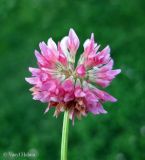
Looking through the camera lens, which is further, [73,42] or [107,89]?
[107,89]

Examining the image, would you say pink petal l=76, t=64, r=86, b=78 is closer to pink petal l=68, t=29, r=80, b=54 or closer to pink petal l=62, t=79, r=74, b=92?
pink petal l=62, t=79, r=74, b=92

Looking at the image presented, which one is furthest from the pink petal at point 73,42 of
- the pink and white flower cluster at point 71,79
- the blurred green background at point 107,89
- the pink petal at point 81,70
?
the blurred green background at point 107,89

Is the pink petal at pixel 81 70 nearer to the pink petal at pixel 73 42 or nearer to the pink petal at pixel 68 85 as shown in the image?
the pink petal at pixel 68 85

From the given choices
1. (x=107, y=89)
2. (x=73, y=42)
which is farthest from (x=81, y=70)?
(x=107, y=89)

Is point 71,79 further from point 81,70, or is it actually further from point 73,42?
point 73,42

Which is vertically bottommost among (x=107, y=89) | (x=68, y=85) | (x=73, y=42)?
(x=68, y=85)

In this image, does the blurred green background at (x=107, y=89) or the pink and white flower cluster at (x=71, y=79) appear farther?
the blurred green background at (x=107, y=89)

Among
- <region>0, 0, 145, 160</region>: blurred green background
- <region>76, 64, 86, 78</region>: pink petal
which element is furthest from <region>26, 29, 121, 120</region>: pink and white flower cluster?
<region>0, 0, 145, 160</region>: blurred green background
